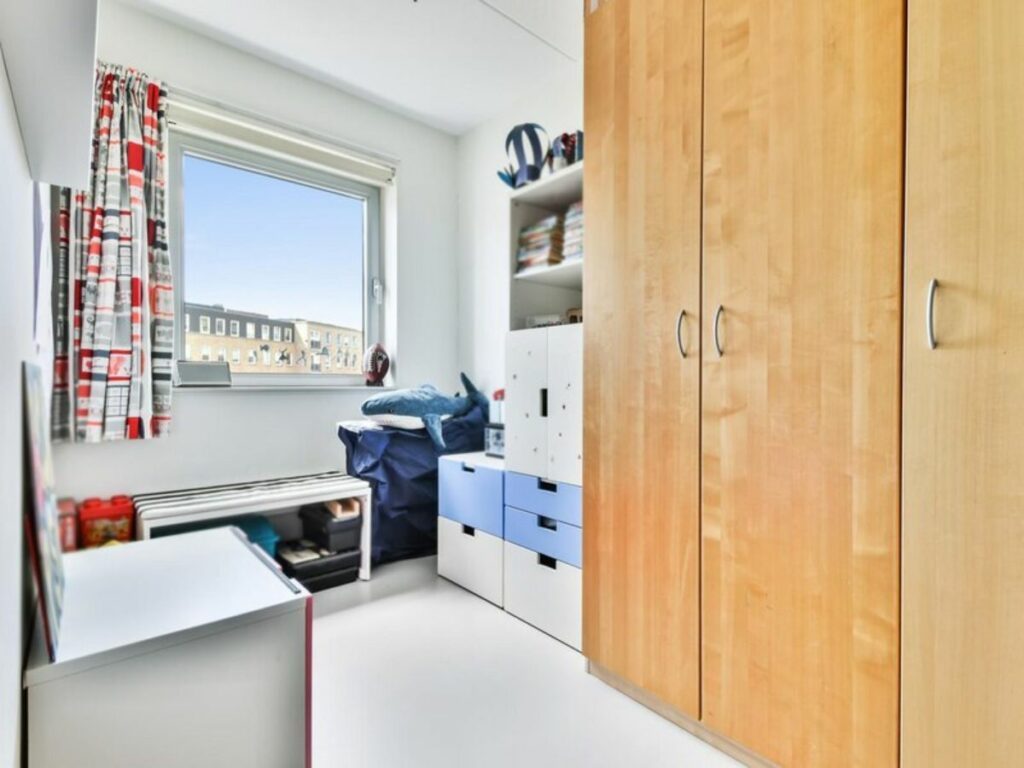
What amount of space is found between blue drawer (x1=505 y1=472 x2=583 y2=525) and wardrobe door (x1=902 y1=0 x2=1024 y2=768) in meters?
0.94

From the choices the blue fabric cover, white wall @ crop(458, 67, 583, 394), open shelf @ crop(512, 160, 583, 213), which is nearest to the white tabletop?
the blue fabric cover

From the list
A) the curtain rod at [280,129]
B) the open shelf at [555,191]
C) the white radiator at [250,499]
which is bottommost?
the white radiator at [250,499]

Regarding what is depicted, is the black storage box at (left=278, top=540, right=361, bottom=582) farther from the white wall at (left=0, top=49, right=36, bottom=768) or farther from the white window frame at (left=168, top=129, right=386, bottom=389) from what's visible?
the white wall at (left=0, top=49, right=36, bottom=768)

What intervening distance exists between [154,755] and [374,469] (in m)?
1.64

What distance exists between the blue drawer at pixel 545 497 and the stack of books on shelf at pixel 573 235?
0.89m

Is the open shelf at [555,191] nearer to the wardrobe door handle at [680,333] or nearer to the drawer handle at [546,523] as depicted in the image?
the wardrobe door handle at [680,333]

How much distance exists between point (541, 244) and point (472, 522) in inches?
49.1

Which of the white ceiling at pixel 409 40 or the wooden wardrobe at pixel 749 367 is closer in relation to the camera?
the wooden wardrobe at pixel 749 367

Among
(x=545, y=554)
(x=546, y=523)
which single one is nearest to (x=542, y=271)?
(x=546, y=523)

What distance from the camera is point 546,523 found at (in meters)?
1.84

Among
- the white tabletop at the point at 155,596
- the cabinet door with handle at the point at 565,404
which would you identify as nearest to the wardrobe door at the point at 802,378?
the cabinet door with handle at the point at 565,404

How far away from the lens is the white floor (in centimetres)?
123

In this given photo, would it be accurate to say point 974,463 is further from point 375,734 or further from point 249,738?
point 375,734

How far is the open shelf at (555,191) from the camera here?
1.90 m
